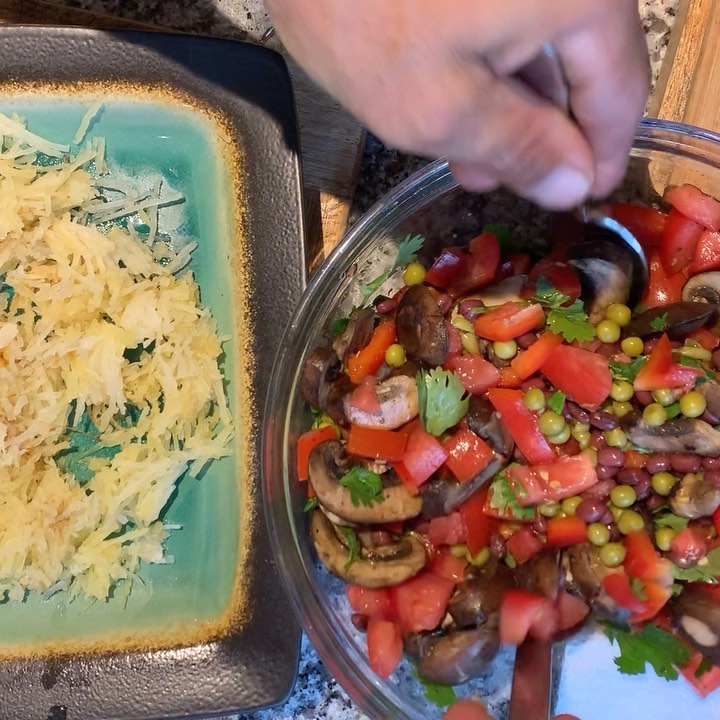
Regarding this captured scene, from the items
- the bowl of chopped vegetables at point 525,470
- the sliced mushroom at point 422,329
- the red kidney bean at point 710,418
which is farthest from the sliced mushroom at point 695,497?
the sliced mushroom at point 422,329

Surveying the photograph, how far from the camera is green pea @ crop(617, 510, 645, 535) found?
1.57 metres

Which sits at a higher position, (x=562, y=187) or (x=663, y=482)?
(x=562, y=187)

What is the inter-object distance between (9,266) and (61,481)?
557mm

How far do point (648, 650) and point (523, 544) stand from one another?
0.33m

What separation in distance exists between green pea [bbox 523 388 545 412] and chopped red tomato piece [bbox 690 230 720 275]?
1.53 feet

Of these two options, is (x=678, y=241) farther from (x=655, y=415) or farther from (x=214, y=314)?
(x=214, y=314)

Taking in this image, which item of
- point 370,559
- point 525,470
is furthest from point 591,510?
point 370,559

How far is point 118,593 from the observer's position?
188cm

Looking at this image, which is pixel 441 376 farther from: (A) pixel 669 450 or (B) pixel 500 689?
(B) pixel 500 689

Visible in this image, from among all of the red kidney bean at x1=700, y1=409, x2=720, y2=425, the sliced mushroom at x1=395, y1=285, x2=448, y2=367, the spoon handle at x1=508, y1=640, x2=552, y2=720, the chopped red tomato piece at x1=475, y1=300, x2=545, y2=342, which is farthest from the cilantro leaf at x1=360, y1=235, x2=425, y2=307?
the spoon handle at x1=508, y1=640, x2=552, y2=720

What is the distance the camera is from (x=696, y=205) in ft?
5.50

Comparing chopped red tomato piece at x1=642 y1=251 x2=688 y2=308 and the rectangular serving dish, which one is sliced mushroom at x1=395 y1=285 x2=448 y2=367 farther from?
chopped red tomato piece at x1=642 y1=251 x2=688 y2=308

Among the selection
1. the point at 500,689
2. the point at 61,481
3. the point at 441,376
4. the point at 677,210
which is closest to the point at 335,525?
the point at 441,376

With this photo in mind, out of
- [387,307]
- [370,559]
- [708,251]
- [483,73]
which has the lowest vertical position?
[370,559]
